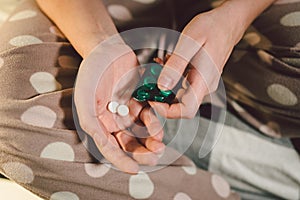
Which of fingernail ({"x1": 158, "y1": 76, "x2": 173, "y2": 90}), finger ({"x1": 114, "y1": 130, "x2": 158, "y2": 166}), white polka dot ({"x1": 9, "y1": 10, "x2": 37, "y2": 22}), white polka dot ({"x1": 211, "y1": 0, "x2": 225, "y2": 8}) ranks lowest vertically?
finger ({"x1": 114, "y1": 130, "x2": 158, "y2": 166})

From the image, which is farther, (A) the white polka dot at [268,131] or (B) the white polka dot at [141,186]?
(A) the white polka dot at [268,131]

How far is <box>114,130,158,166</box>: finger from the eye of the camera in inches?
25.0

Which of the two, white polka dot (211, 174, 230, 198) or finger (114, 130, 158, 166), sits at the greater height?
finger (114, 130, 158, 166)

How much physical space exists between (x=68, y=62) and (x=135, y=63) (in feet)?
0.33

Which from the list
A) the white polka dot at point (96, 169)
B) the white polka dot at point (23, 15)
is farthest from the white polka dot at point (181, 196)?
the white polka dot at point (23, 15)

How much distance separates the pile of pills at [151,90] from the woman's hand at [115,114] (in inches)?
0.4

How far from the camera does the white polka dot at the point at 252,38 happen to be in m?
0.73

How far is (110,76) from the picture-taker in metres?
0.64

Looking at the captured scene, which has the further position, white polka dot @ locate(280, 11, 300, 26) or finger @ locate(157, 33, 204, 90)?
white polka dot @ locate(280, 11, 300, 26)

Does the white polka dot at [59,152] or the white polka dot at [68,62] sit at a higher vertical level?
the white polka dot at [68,62]

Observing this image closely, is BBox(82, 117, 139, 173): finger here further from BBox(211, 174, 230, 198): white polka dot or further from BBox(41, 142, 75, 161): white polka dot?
BBox(211, 174, 230, 198): white polka dot

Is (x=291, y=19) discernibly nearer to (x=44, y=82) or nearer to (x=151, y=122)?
(x=151, y=122)

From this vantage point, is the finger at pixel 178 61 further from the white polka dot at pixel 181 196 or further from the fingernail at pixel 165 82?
the white polka dot at pixel 181 196

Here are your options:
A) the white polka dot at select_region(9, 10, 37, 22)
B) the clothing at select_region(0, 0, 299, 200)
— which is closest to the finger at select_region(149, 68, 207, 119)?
the clothing at select_region(0, 0, 299, 200)
